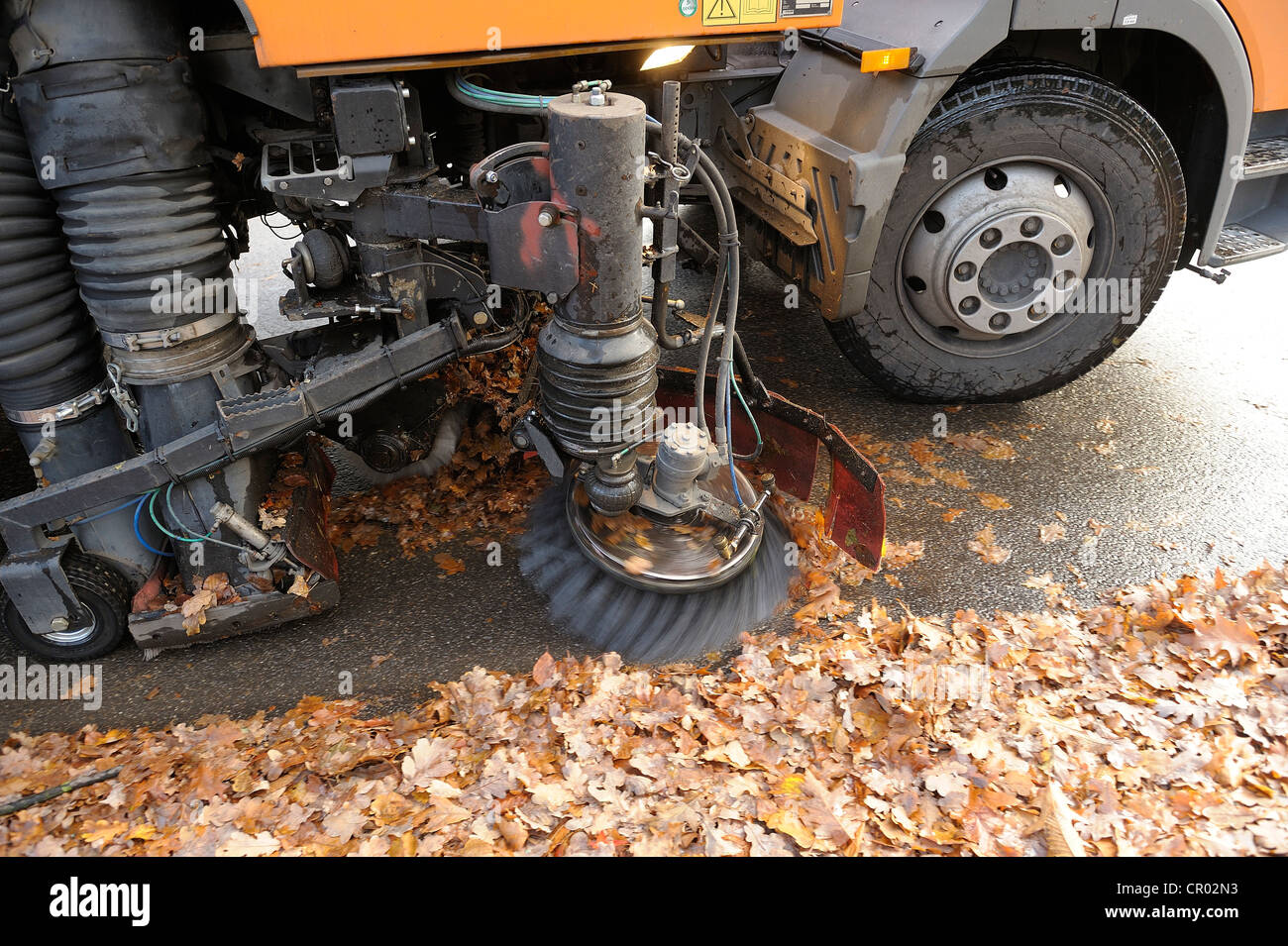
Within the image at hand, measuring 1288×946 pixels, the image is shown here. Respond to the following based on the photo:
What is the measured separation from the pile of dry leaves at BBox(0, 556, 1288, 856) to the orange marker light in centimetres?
199

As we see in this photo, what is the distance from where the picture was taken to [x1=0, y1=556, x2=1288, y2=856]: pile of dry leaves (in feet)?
7.39

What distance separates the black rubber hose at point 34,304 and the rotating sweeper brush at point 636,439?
147 centimetres

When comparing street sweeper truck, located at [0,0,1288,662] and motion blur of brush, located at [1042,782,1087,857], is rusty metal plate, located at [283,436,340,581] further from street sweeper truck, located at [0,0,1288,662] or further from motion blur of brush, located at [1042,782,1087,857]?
motion blur of brush, located at [1042,782,1087,857]

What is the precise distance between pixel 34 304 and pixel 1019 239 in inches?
138

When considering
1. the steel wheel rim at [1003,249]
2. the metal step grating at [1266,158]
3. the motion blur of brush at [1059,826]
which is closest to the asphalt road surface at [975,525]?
the steel wheel rim at [1003,249]

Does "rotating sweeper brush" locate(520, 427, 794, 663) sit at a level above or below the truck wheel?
below

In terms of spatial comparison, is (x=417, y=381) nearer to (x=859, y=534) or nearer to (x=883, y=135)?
(x=859, y=534)

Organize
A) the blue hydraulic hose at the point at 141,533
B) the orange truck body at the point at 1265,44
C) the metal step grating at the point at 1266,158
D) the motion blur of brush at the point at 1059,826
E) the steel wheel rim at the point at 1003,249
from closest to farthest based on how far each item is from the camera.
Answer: the motion blur of brush at the point at 1059,826
the blue hydraulic hose at the point at 141,533
the orange truck body at the point at 1265,44
the steel wheel rim at the point at 1003,249
the metal step grating at the point at 1266,158

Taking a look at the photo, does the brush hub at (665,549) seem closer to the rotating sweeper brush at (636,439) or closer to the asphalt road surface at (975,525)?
the rotating sweeper brush at (636,439)

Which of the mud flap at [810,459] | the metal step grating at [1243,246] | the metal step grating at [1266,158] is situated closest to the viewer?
the mud flap at [810,459]

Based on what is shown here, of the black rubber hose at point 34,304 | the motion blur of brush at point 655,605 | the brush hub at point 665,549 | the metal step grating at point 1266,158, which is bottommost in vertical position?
the motion blur of brush at point 655,605

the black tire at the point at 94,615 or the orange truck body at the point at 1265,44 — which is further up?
the orange truck body at the point at 1265,44

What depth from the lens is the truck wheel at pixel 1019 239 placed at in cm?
337

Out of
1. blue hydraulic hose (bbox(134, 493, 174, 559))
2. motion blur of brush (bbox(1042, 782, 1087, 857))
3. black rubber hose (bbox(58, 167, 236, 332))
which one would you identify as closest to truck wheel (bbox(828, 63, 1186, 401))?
motion blur of brush (bbox(1042, 782, 1087, 857))
